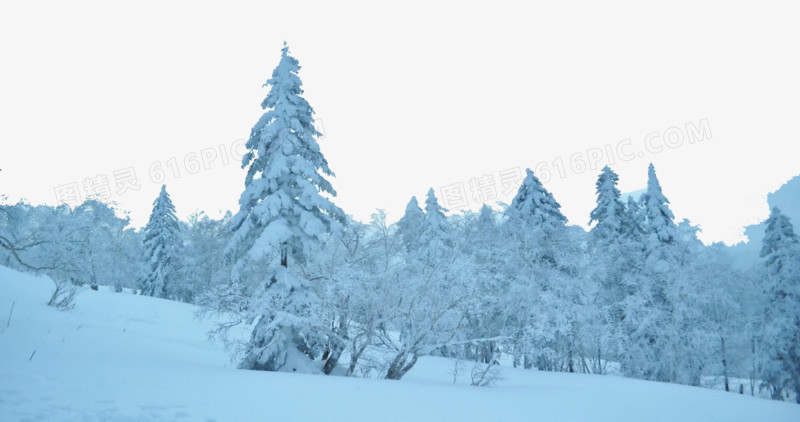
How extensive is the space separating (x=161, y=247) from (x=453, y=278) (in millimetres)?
35760

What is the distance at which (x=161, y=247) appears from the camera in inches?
1610

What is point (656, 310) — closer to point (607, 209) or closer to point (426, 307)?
point (607, 209)

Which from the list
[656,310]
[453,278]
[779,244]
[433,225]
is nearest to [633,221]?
[656,310]

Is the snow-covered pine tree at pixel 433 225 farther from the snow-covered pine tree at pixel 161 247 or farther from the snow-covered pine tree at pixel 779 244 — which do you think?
the snow-covered pine tree at pixel 161 247

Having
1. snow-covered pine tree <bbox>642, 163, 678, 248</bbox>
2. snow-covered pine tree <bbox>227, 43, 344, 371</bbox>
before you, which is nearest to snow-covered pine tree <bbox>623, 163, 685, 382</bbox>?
snow-covered pine tree <bbox>642, 163, 678, 248</bbox>

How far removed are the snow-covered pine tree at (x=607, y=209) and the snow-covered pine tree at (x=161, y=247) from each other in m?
38.7

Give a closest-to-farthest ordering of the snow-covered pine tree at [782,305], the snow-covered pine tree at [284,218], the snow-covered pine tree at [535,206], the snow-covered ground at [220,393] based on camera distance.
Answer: the snow-covered ground at [220,393]
the snow-covered pine tree at [284,218]
the snow-covered pine tree at [782,305]
the snow-covered pine tree at [535,206]

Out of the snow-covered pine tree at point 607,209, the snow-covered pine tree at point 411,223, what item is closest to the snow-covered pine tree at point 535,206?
the snow-covered pine tree at point 607,209

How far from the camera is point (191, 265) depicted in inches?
1724

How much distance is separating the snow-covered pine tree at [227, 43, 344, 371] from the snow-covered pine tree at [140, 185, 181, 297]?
31.5 m

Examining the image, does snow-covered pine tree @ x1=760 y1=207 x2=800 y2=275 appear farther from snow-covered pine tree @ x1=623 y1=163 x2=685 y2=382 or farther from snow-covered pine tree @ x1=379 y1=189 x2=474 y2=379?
snow-covered pine tree @ x1=379 y1=189 x2=474 y2=379

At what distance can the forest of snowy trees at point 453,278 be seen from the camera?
13945mm

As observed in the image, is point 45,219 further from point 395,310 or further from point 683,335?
point 683,335

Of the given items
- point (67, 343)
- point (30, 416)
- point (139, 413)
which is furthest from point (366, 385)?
point (67, 343)
